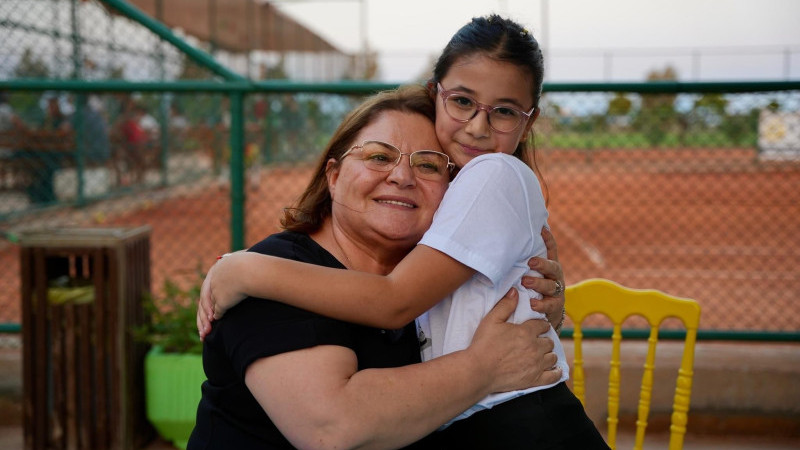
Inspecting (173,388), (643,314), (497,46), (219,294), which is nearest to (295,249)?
(219,294)

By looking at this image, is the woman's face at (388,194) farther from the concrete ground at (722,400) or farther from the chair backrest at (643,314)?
the concrete ground at (722,400)

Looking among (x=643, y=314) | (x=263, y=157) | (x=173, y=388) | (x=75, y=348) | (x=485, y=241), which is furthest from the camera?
(x=263, y=157)

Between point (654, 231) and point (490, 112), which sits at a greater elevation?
point (490, 112)

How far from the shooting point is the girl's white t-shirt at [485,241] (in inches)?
65.1

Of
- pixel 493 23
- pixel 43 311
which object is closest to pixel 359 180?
pixel 493 23

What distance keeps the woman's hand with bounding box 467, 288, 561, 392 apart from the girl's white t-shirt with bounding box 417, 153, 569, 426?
21 millimetres

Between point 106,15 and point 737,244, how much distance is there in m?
10.0

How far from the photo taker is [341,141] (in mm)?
2004

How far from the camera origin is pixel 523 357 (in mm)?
1730

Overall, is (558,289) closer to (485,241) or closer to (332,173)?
(485,241)

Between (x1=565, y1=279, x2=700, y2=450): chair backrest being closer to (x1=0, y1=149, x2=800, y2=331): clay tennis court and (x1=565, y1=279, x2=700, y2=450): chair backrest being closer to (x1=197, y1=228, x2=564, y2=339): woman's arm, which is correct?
(x1=197, y1=228, x2=564, y2=339): woman's arm

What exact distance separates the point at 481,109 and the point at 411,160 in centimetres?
26

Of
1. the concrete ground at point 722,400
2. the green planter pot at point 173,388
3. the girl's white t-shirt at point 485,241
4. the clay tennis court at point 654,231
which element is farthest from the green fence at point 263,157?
the girl's white t-shirt at point 485,241

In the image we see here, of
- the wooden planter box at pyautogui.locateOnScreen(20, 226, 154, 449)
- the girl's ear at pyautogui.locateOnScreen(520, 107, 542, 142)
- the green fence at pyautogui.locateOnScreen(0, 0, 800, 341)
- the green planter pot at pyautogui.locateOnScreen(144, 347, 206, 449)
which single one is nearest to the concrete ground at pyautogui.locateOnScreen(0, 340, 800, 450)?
the green fence at pyautogui.locateOnScreen(0, 0, 800, 341)
